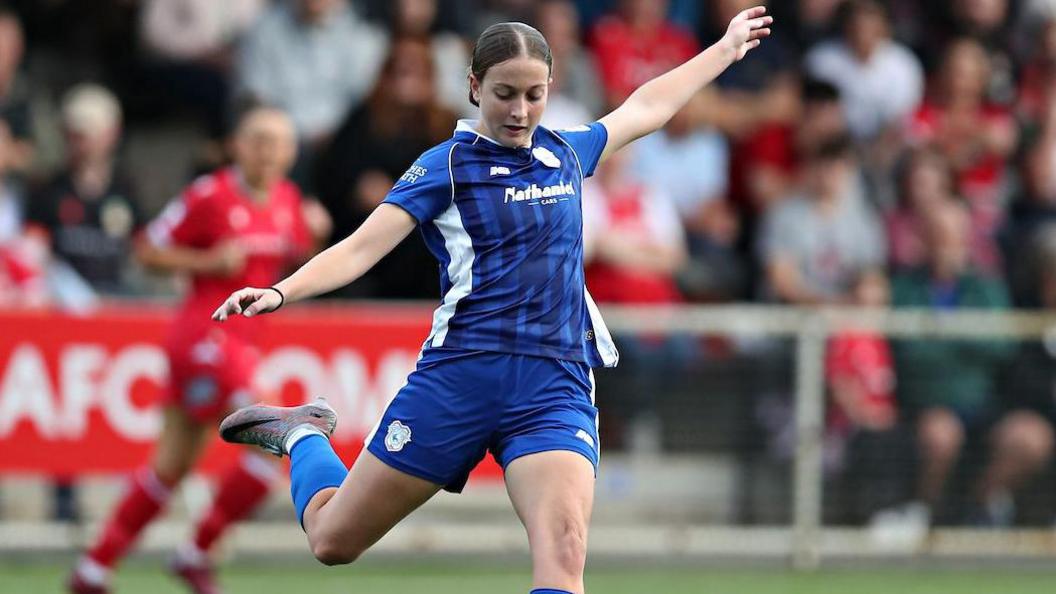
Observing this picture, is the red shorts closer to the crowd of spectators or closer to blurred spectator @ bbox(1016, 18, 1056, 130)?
the crowd of spectators

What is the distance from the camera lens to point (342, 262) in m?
5.48

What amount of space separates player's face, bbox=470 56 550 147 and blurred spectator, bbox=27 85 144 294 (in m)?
5.27

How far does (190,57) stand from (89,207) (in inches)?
60.4

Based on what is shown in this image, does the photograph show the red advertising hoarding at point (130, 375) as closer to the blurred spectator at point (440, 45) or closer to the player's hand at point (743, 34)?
the blurred spectator at point (440, 45)

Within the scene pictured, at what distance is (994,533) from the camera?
421 inches

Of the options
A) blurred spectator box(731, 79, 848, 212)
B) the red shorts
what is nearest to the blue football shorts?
the red shorts

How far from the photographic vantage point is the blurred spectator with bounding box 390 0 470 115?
11.5m

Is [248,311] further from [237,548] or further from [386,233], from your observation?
[237,548]

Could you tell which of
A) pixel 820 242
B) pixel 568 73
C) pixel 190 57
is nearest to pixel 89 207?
pixel 190 57

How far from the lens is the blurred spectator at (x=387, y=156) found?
1077cm

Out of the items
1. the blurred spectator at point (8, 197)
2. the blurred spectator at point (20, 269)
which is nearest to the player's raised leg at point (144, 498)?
the blurred spectator at point (20, 269)

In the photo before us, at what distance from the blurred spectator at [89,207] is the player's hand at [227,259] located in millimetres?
1781

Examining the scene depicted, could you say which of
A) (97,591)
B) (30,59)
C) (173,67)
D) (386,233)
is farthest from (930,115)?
(386,233)

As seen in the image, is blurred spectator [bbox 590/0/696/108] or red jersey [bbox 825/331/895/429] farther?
blurred spectator [bbox 590/0/696/108]
